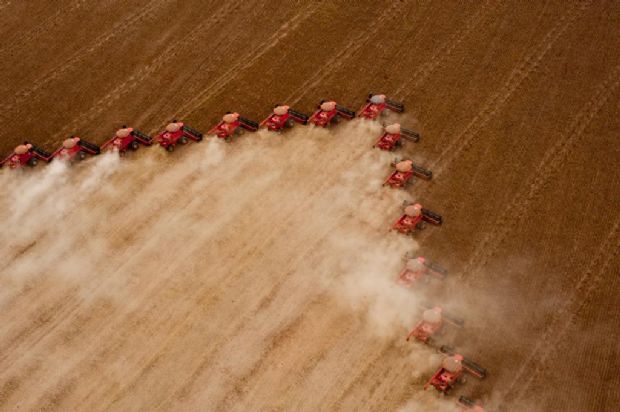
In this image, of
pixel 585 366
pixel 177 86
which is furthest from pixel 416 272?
pixel 177 86

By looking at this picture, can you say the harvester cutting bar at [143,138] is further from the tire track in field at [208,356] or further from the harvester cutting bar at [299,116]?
the tire track in field at [208,356]

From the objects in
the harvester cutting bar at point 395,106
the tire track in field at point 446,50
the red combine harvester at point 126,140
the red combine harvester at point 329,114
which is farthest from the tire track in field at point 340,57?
the red combine harvester at point 126,140

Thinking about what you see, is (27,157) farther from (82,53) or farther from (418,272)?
(418,272)

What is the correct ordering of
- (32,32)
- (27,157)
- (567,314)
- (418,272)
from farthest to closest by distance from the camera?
(32,32) < (27,157) < (418,272) < (567,314)

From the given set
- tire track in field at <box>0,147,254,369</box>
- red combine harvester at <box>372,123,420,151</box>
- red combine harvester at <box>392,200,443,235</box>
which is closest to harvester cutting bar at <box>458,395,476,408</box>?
red combine harvester at <box>392,200,443,235</box>

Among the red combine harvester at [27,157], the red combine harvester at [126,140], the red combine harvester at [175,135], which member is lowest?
the red combine harvester at [27,157]

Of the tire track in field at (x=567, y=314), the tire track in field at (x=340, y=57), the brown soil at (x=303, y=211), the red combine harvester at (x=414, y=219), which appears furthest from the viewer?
the tire track in field at (x=340, y=57)

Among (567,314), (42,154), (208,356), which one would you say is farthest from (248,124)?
(567,314)

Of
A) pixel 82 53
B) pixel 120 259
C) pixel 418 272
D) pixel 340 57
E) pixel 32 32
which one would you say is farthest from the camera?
pixel 32 32
